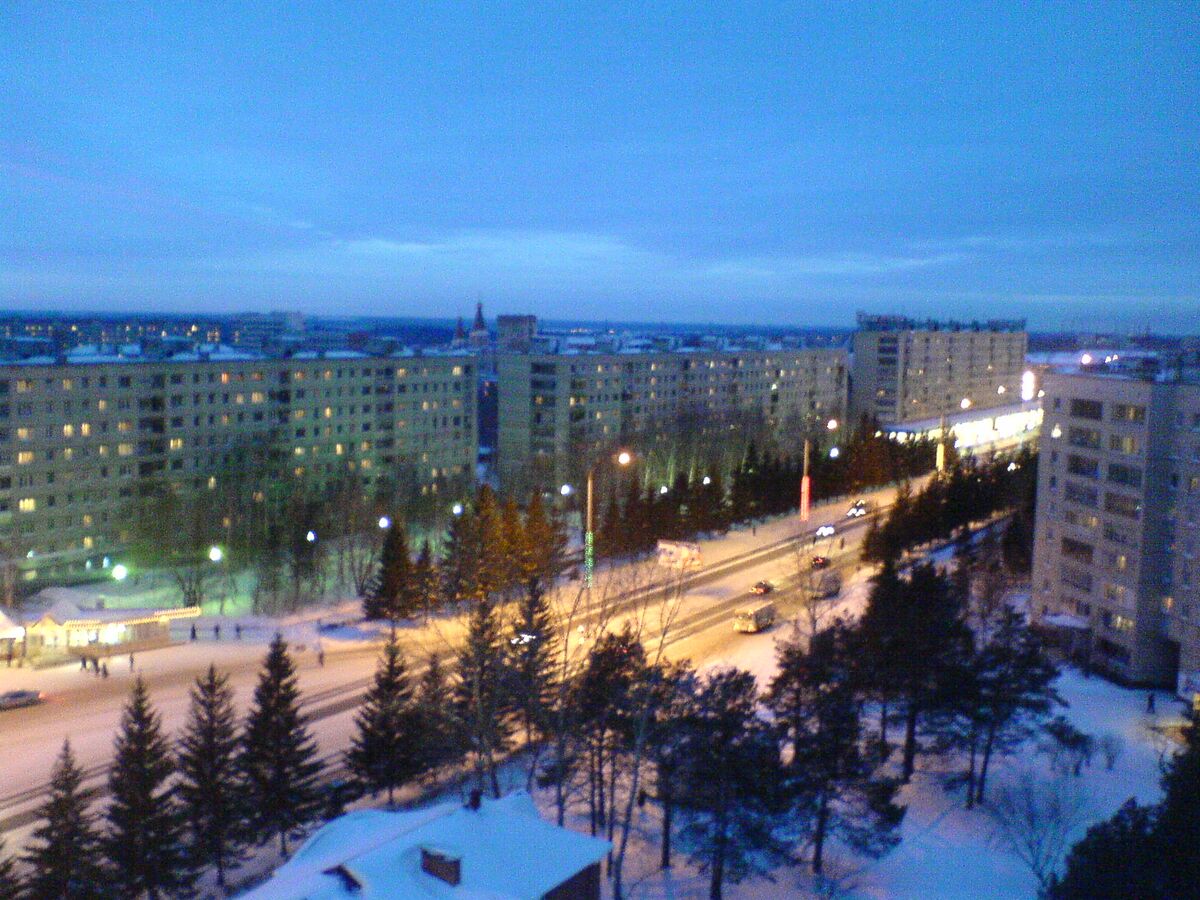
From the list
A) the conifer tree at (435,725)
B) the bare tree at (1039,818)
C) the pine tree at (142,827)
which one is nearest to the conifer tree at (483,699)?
the conifer tree at (435,725)

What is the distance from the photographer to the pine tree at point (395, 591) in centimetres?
2770

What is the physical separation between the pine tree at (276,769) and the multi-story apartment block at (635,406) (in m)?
28.4

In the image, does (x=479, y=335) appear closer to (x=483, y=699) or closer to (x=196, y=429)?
(x=196, y=429)

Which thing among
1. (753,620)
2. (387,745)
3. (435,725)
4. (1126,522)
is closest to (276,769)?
(387,745)

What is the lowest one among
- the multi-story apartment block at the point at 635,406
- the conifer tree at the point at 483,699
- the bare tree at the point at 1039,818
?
the bare tree at the point at 1039,818

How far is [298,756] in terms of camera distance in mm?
15984

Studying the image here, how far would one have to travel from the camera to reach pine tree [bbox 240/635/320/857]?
15648 mm

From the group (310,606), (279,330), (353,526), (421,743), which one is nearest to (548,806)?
(421,743)

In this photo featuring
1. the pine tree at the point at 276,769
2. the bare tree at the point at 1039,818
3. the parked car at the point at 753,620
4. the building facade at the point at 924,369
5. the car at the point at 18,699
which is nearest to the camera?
the pine tree at the point at 276,769

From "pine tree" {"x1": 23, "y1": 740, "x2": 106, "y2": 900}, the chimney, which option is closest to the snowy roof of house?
the chimney

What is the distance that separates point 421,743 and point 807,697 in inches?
253

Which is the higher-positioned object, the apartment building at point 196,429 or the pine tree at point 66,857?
the apartment building at point 196,429

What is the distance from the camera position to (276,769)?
626 inches

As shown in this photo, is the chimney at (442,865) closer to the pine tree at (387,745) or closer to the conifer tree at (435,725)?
the conifer tree at (435,725)
